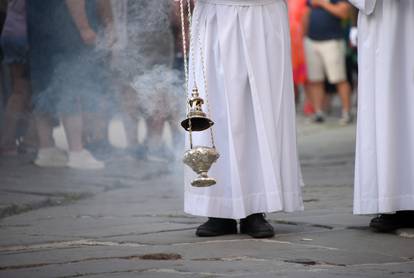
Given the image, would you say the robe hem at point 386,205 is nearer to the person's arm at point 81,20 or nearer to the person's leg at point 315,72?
the person's arm at point 81,20

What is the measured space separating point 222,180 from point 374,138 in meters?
0.83

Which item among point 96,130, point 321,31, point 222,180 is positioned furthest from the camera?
point 321,31

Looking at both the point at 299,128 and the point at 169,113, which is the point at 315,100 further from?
the point at 169,113

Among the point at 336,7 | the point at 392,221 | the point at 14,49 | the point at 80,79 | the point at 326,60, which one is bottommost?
the point at 392,221

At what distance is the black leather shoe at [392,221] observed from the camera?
6.00m

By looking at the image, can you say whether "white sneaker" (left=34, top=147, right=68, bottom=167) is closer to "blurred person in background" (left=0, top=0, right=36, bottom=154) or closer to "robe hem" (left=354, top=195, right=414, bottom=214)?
"blurred person in background" (left=0, top=0, right=36, bottom=154)

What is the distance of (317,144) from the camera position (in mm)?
12773

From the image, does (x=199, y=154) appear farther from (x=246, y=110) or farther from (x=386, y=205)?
(x=386, y=205)

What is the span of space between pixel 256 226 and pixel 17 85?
4273 mm

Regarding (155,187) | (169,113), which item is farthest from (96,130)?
(169,113)

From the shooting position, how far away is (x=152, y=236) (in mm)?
6039

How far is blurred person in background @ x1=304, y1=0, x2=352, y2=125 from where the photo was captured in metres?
14.8

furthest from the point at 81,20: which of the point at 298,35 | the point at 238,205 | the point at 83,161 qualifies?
the point at 298,35

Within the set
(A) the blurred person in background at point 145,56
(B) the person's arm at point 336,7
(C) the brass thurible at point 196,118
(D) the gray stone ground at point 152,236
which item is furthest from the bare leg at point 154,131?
(B) the person's arm at point 336,7
